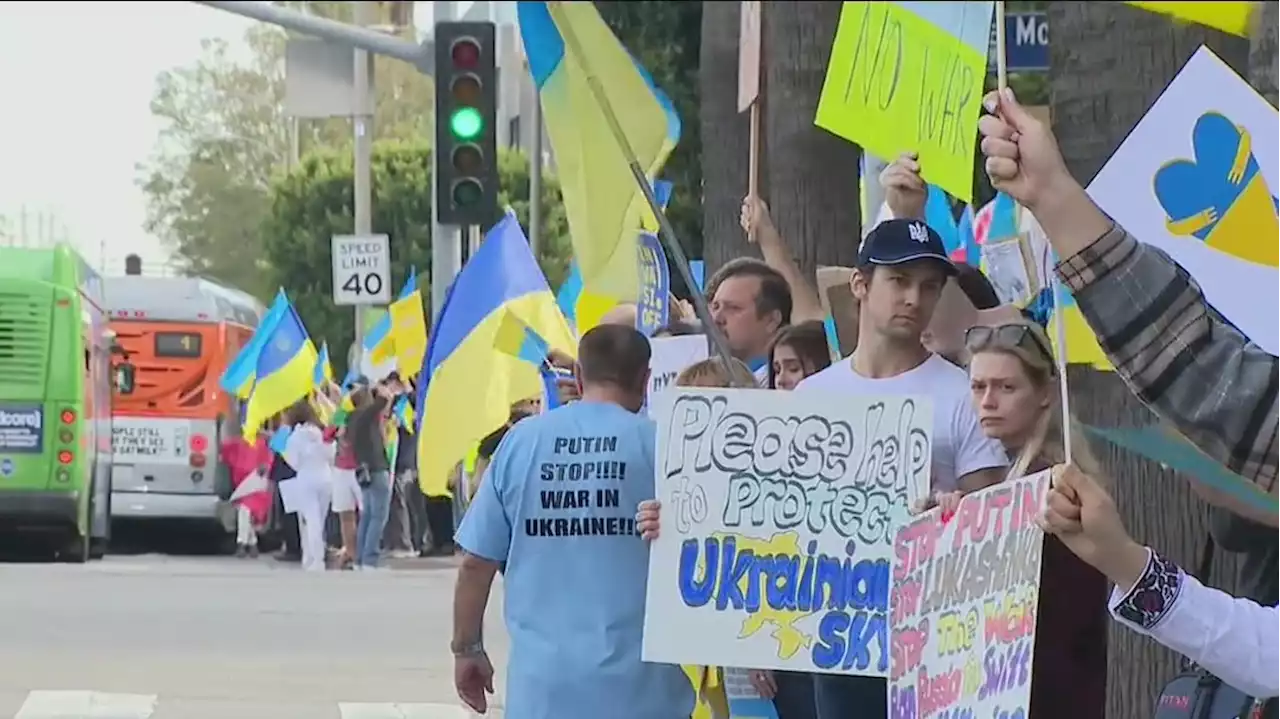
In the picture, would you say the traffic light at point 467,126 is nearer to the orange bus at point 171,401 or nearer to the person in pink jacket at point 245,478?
the person in pink jacket at point 245,478

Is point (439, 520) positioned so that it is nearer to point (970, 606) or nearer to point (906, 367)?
point (906, 367)

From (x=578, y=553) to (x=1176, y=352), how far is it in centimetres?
298

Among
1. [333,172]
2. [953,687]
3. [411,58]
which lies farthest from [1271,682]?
[333,172]

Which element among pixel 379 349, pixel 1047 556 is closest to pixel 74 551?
pixel 379 349

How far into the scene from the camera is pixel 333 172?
204ft

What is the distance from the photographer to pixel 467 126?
16.3 m

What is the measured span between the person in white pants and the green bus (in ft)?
6.74

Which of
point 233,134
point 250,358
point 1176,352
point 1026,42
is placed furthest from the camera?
point 233,134

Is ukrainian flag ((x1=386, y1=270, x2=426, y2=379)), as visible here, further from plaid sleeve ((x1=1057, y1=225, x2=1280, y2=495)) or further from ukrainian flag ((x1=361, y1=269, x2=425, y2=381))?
plaid sleeve ((x1=1057, y1=225, x2=1280, y2=495))

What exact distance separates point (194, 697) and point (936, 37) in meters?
6.07

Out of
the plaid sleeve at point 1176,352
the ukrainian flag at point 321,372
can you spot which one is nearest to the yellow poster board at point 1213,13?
the plaid sleeve at point 1176,352

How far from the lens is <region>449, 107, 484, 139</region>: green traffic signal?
1631 centimetres

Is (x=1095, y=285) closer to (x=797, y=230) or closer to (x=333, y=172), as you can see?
(x=797, y=230)

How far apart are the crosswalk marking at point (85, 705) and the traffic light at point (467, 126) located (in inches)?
201
